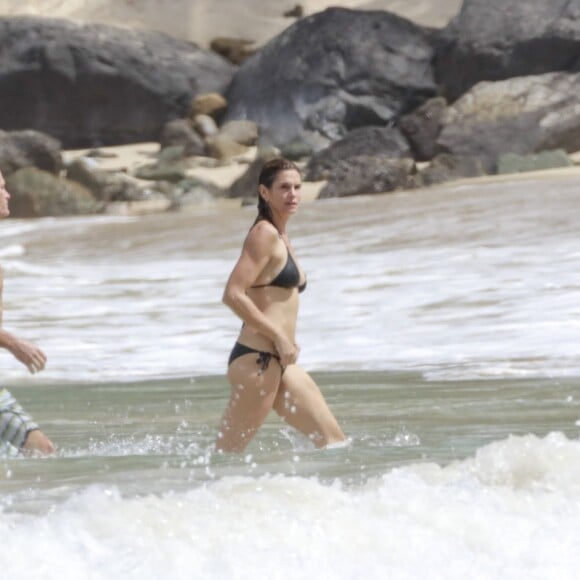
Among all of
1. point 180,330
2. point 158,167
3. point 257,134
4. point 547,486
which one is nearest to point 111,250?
point 180,330

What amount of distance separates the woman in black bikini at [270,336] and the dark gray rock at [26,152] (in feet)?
71.2

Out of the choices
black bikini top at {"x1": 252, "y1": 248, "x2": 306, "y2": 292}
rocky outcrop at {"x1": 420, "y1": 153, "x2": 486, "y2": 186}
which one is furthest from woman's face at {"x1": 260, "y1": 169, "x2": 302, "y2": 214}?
rocky outcrop at {"x1": 420, "y1": 153, "x2": 486, "y2": 186}

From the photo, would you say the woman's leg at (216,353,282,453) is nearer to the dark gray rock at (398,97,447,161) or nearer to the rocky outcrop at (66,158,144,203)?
the rocky outcrop at (66,158,144,203)

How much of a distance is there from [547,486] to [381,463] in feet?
2.93

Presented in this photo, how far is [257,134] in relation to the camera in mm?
31344

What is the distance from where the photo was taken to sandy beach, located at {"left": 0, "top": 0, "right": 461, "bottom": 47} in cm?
3550

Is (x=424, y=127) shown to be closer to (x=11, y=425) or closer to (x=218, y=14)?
(x=218, y=14)

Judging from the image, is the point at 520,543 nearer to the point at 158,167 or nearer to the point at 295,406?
the point at 295,406

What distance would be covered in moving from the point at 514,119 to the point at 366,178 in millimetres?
3564

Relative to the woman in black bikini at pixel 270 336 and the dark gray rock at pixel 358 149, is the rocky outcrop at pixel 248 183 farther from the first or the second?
the woman in black bikini at pixel 270 336

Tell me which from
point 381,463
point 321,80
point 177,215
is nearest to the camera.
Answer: point 381,463

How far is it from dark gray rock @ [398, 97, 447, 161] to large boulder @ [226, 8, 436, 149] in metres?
2.09

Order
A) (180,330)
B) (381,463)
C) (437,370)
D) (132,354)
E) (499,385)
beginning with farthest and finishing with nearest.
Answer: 1. (180,330)
2. (132,354)
3. (437,370)
4. (499,385)
5. (381,463)

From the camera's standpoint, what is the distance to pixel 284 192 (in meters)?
6.59
